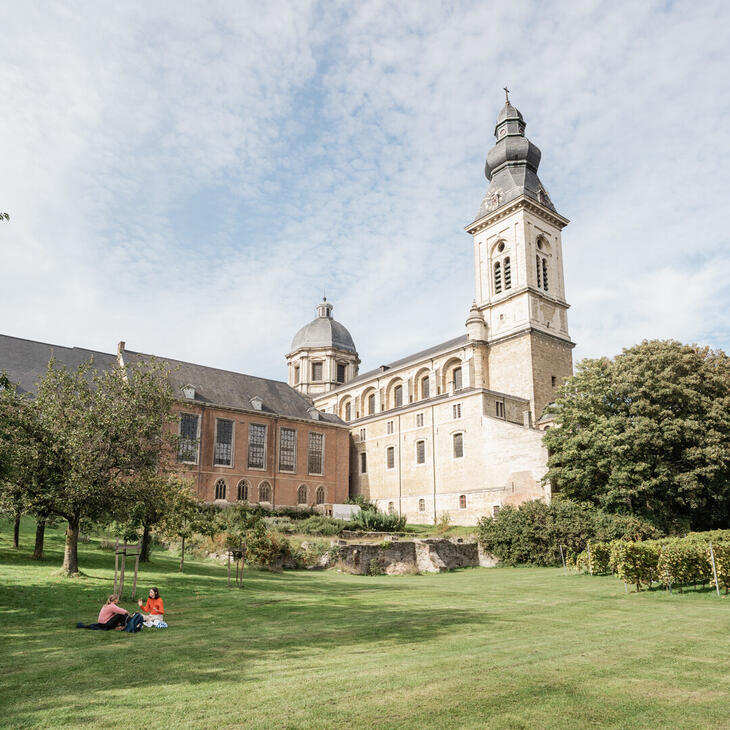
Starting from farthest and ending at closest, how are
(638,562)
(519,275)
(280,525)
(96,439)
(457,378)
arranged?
(457,378) < (519,275) < (280,525) < (96,439) < (638,562)

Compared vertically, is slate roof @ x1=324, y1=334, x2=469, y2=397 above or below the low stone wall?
above

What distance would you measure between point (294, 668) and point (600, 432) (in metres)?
26.0

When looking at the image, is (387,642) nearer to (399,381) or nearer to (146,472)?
(146,472)

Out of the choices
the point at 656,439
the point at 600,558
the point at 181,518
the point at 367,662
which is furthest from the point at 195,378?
the point at 367,662

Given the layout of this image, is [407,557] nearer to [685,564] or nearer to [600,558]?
[600,558]

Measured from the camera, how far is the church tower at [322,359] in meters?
74.2

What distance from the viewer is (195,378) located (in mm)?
49531

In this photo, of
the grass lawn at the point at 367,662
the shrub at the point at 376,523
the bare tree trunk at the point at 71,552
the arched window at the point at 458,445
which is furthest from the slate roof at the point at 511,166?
the bare tree trunk at the point at 71,552

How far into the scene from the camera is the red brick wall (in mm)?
46312

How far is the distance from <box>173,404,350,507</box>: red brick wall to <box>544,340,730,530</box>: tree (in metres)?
24.3

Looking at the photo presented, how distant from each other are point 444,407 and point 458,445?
3440 mm

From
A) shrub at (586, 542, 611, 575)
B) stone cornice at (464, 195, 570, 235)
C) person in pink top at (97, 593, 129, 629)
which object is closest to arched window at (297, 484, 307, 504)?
stone cornice at (464, 195, 570, 235)

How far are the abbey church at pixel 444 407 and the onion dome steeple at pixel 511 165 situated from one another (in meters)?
0.13

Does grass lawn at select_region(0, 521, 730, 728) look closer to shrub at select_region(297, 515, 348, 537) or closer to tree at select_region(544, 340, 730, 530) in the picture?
tree at select_region(544, 340, 730, 530)
